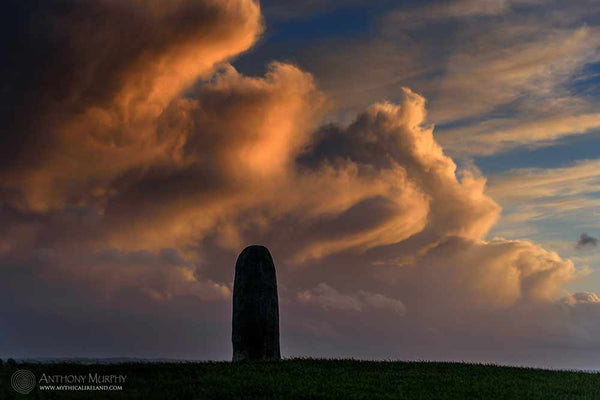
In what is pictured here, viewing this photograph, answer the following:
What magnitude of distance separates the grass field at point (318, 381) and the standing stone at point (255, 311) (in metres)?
2.48

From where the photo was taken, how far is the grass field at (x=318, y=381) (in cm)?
2359

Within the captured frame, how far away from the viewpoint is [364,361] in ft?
110

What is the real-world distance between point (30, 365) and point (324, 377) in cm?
1217

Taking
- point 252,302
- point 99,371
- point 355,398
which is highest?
point 252,302

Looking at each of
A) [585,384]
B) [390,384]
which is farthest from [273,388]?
[585,384]

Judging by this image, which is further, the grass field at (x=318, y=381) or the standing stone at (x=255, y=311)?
the standing stone at (x=255, y=311)

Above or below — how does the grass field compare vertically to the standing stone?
below

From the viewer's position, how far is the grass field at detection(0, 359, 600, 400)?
23.6 metres

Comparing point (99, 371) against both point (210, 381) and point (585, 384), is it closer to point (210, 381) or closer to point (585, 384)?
point (210, 381)

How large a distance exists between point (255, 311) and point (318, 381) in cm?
800

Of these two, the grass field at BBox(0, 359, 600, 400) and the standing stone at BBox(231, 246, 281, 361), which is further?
the standing stone at BBox(231, 246, 281, 361)

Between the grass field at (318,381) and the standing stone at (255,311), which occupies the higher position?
the standing stone at (255,311)

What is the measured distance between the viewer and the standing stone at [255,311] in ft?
110

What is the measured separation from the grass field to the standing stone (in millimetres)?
2480
